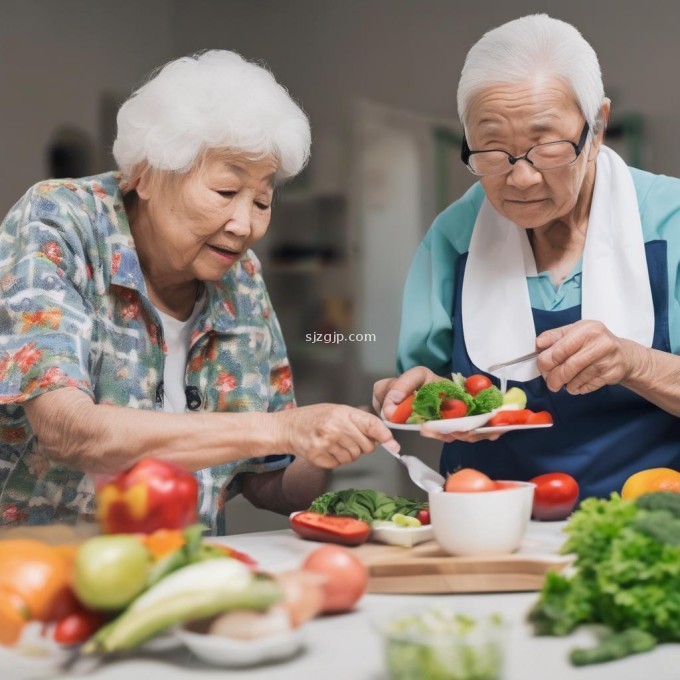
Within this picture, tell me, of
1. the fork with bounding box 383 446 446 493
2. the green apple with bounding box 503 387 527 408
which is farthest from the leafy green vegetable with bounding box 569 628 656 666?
the green apple with bounding box 503 387 527 408

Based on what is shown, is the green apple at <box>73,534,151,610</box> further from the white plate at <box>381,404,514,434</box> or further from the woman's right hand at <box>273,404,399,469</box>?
the white plate at <box>381,404,514,434</box>

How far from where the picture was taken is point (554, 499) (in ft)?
4.95

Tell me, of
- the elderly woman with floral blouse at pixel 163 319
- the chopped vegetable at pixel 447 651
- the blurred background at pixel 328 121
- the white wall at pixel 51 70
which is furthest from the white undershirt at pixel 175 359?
the white wall at pixel 51 70

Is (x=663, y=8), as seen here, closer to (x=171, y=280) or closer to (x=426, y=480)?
(x=171, y=280)

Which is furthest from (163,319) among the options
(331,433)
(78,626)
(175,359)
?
(78,626)

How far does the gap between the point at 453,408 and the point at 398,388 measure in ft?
0.68

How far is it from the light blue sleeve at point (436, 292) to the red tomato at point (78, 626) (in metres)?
1.14

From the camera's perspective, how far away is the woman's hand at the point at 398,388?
170cm

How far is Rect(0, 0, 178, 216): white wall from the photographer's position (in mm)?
3377

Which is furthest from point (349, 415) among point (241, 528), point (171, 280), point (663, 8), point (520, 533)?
point (663, 8)

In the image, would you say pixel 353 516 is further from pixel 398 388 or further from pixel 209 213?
pixel 209 213

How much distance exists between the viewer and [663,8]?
10.2ft

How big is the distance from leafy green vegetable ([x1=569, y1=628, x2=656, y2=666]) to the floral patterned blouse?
771 millimetres

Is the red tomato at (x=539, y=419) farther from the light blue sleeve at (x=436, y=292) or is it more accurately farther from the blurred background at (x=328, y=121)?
the blurred background at (x=328, y=121)
